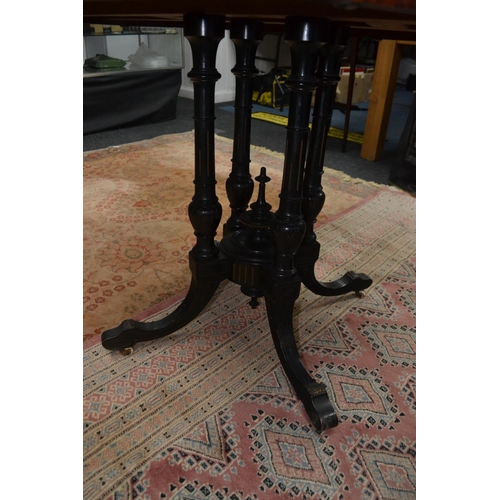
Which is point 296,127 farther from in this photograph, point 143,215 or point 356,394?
point 143,215

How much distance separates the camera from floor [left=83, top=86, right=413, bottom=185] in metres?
2.90

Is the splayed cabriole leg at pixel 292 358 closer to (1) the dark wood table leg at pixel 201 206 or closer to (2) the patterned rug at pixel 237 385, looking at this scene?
(2) the patterned rug at pixel 237 385

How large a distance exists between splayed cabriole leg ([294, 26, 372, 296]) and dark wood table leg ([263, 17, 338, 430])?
0.70 feet

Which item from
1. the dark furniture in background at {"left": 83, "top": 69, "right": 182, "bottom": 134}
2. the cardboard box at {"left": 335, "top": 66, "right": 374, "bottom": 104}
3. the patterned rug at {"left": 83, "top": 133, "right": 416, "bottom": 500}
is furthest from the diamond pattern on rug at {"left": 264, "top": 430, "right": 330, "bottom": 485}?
the cardboard box at {"left": 335, "top": 66, "right": 374, "bottom": 104}

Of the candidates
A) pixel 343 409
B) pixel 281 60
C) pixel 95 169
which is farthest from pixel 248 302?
pixel 281 60

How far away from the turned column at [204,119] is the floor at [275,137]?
5.98 feet

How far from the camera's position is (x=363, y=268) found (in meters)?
1.70

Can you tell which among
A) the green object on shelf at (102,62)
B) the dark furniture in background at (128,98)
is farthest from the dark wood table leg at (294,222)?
the green object on shelf at (102,62)

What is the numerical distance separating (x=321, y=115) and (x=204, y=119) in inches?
13.5

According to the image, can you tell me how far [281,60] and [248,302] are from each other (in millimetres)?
4620

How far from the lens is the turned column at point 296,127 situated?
806 mm

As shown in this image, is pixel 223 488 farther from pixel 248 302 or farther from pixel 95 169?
pixel 95 169

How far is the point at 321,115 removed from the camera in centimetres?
115

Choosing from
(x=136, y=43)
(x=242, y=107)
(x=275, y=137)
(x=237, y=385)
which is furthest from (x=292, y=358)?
(x=136, y=43)
